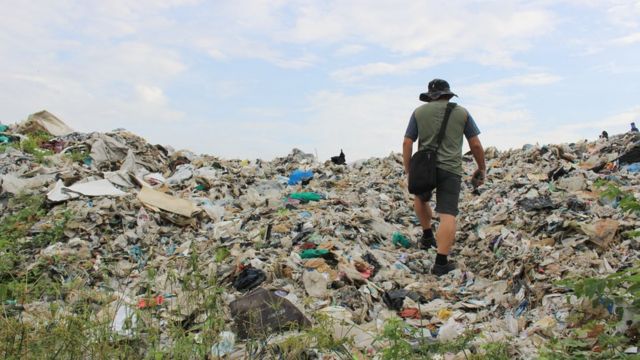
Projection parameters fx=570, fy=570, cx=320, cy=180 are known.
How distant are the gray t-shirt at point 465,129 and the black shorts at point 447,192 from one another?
0.43 meters

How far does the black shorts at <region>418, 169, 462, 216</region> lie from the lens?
556cm

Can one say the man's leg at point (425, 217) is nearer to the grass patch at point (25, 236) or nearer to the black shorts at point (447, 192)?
the black shorts at point (447, 192)

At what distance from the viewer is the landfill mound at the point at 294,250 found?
3723 millimetres

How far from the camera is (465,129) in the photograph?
5641 mm

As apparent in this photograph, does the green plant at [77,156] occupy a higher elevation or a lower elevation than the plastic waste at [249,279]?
higher

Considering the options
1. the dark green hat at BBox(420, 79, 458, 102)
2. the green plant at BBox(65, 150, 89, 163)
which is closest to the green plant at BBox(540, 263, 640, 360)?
the dark green hat at BBox(420, 79, 458, 102)

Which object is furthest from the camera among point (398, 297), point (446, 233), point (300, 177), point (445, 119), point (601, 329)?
point (300, 177)

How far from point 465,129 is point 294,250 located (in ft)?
6.89

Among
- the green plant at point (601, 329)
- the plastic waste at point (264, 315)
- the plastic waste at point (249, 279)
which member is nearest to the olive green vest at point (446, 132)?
the plastic waste at point (249, 279)

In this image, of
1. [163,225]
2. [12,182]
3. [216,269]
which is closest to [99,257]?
[163,225]

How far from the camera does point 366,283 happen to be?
16.2 ft

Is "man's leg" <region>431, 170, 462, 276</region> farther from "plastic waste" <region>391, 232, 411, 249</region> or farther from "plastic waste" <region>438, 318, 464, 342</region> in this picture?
"plastic waste" <region>438, 318, 464, 342</region>

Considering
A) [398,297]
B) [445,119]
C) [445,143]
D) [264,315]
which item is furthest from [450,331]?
→ [445,119]

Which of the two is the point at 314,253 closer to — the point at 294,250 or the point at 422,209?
the point at 294,250
